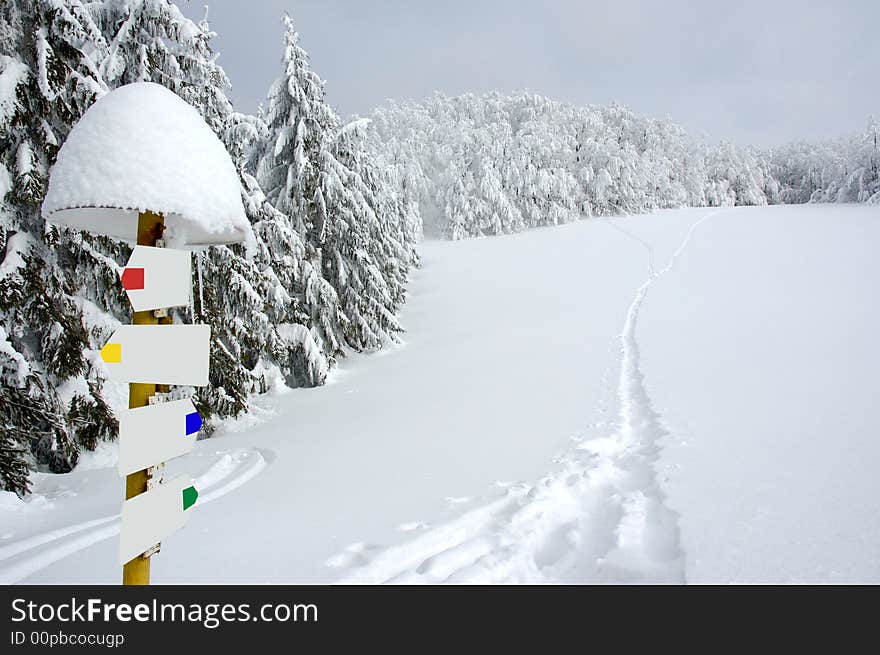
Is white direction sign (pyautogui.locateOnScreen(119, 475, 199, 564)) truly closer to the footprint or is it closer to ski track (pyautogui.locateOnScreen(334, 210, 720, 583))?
ski track (pyautogui.locateOnScreen(334, 210, 720, 583))

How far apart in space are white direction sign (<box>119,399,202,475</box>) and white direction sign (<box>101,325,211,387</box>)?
13 centimetres

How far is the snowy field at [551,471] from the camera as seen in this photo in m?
3.80

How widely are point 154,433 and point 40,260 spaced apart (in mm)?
5842

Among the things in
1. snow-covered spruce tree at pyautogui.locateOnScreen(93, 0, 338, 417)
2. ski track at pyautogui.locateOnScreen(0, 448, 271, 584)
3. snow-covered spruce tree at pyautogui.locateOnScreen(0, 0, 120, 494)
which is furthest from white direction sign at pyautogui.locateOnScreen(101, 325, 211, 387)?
snow-covered spruce tree at pyautogui.locateOnScreen(0, 0, 120, 494)

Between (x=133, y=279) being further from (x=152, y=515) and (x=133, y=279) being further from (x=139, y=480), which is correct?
(x=152, y=515)

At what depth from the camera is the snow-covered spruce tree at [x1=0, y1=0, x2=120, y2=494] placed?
5.90 meters

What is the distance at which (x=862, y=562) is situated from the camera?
3318 millimetres

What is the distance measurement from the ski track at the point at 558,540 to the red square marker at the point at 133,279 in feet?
8.40

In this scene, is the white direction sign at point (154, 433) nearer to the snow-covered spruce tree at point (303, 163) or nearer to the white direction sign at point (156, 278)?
the white direction sign at point (156, 278)

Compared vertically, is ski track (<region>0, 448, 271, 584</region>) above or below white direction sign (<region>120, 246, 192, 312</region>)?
below

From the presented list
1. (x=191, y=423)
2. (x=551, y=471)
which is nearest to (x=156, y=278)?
(x=191, y=423)

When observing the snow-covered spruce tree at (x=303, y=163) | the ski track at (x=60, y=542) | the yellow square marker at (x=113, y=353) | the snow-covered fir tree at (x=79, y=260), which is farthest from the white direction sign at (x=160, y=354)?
the snow-covered spruce tree at (x=303, y=163)

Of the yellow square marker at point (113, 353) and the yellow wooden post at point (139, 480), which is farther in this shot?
the yellow wooden post at point (139, 480)
